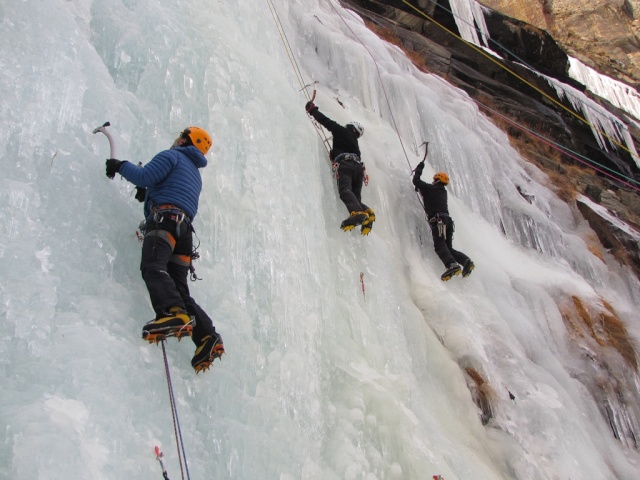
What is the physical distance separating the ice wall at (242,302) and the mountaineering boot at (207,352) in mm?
110

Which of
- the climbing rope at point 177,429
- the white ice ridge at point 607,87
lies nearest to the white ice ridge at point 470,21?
the white ice ridge at point 607,87

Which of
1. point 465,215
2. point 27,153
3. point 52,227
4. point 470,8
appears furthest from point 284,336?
point 470,8

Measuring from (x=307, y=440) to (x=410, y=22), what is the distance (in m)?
12.3

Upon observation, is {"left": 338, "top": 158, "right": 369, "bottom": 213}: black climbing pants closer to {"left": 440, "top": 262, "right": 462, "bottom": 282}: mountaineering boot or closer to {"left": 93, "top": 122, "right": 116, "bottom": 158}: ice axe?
{"left": 440, "top": 262, "right": 462, "bottom": 282}: mountaineering boot

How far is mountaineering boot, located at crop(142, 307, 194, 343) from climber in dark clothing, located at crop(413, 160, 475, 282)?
12.3ft

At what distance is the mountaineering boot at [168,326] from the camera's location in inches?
94.7

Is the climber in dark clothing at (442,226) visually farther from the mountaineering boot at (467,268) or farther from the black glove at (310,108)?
the black glove at (310,108)

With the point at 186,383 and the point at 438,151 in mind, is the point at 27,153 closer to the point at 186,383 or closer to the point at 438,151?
the point at 186,383

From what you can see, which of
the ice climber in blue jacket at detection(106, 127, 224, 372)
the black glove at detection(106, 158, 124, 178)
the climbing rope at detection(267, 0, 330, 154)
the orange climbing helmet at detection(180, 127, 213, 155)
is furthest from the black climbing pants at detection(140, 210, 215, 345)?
the climbing rope at detection(267, 0, 330, 154)

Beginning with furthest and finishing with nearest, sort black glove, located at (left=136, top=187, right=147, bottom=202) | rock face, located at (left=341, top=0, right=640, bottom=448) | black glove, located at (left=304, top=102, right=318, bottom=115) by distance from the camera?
rock face, located at (left=341, top=0, right=640, bottom=448)
black glove, located at (left=304, top=102, right=318, bottom=115)
black glove, located at (left=136, top=187, right=147, bottom=202)

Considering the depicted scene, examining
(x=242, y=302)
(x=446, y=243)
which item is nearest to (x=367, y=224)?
(x=446, y=243)

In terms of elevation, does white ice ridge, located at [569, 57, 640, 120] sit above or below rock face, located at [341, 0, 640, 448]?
above

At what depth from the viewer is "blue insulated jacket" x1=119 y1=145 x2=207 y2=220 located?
2.79m

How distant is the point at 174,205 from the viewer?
284cm
